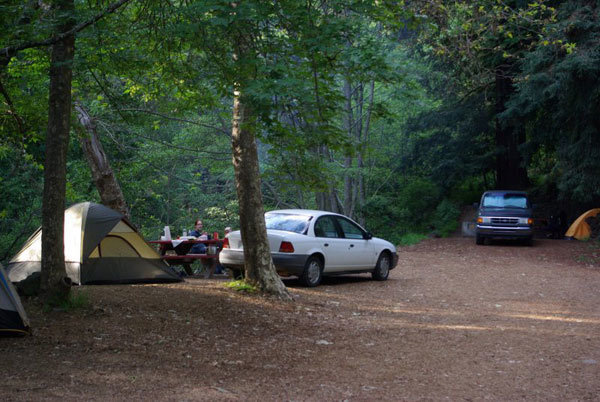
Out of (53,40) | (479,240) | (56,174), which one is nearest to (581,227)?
(479,240)

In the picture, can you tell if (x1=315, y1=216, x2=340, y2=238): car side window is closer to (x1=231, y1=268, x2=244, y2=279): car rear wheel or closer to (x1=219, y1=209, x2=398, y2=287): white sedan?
(x1=219, y1=209, x2=398, y2=287): white sedan

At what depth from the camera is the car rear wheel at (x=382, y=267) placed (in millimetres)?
15734

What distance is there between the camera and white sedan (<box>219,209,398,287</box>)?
44.2ft

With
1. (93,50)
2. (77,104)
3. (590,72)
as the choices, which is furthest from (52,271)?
(590,72)

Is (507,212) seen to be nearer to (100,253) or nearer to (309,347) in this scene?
(100,253)

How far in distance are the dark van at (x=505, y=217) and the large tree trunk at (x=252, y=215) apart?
15150mm

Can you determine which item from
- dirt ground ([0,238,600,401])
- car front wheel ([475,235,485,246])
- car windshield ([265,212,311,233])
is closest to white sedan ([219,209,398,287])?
car windshield ([265,212,311,233])

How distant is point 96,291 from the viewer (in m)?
10.7

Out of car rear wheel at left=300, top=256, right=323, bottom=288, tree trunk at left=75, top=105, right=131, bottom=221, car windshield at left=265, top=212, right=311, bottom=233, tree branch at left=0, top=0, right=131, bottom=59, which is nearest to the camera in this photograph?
tree branch at left=0, top=0, right=131, bottom=59

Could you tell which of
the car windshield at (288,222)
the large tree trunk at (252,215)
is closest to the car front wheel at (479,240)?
the car windshield at (288,222)

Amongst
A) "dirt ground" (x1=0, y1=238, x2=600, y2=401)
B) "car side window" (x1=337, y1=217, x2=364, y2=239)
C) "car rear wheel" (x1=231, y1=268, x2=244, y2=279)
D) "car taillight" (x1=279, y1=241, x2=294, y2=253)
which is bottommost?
"dirt ground" (x1=0, y1=238, x2=600, y2=401)

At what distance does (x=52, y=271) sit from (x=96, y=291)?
1.81m

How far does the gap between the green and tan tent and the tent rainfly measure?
4.19m

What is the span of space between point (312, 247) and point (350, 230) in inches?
66.9
